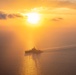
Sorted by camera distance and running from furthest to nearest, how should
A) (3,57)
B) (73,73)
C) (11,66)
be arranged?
(3,57) < (11,66) < (73,73)

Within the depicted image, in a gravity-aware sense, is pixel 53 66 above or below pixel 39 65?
below

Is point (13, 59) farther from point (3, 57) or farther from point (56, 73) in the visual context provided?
point (56, 73)

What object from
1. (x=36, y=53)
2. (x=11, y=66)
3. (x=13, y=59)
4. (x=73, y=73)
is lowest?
(x=73, y=73)

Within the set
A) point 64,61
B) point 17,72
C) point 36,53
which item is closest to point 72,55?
point 64,61

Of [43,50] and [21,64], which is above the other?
[43,50]

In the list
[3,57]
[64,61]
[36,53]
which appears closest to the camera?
[64,61]

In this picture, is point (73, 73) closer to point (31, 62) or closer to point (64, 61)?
point (64, 61)

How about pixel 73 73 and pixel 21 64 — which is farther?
pixel 21 64

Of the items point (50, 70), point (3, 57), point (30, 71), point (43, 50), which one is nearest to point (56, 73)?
point (50, 70)

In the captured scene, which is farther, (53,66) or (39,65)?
(39,65)
